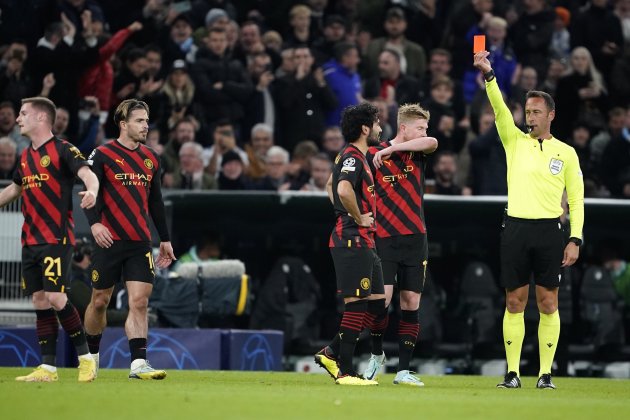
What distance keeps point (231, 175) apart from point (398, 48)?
15.0 feet

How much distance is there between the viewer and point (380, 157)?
39.8 ft

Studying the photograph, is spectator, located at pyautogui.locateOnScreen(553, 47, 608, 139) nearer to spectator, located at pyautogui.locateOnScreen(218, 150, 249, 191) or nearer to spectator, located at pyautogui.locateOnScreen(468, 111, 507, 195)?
spectator, located at pyautogui.locateOnScreen(468, 111, 507, 195)

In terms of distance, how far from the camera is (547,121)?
40.0 ft

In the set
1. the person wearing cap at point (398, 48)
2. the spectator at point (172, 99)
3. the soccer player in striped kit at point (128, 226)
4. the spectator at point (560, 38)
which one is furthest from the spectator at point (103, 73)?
the spectator at point (560, 38)

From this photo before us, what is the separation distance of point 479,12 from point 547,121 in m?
10.9

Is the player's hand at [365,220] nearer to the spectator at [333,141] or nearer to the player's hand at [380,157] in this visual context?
the player's hand at [380,157]

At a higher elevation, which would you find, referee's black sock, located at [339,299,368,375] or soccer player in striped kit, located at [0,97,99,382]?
soccer player in striped kit, located at [0,97,99,382]

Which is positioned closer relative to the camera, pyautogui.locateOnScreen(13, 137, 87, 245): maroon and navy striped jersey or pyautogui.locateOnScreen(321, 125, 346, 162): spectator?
pyautogui.locateOnScreen(13, 137, 87, 245): maroon and navy striped jersey

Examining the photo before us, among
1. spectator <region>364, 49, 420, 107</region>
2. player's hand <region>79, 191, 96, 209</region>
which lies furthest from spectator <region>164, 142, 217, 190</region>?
player's hand <region>79, 191, 96, 209</region>

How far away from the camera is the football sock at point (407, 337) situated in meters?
12.3

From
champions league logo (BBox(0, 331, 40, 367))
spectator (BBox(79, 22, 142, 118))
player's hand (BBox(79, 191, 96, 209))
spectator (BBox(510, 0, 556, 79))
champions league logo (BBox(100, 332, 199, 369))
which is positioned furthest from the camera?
spectator (BBox(510, 0, 556, 79))

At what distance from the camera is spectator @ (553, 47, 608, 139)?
2183 cm

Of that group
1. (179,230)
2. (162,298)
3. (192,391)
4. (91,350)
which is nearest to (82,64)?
(179,230)

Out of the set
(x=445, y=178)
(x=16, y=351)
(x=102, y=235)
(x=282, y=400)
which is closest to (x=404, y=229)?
(x=102, y=235)
